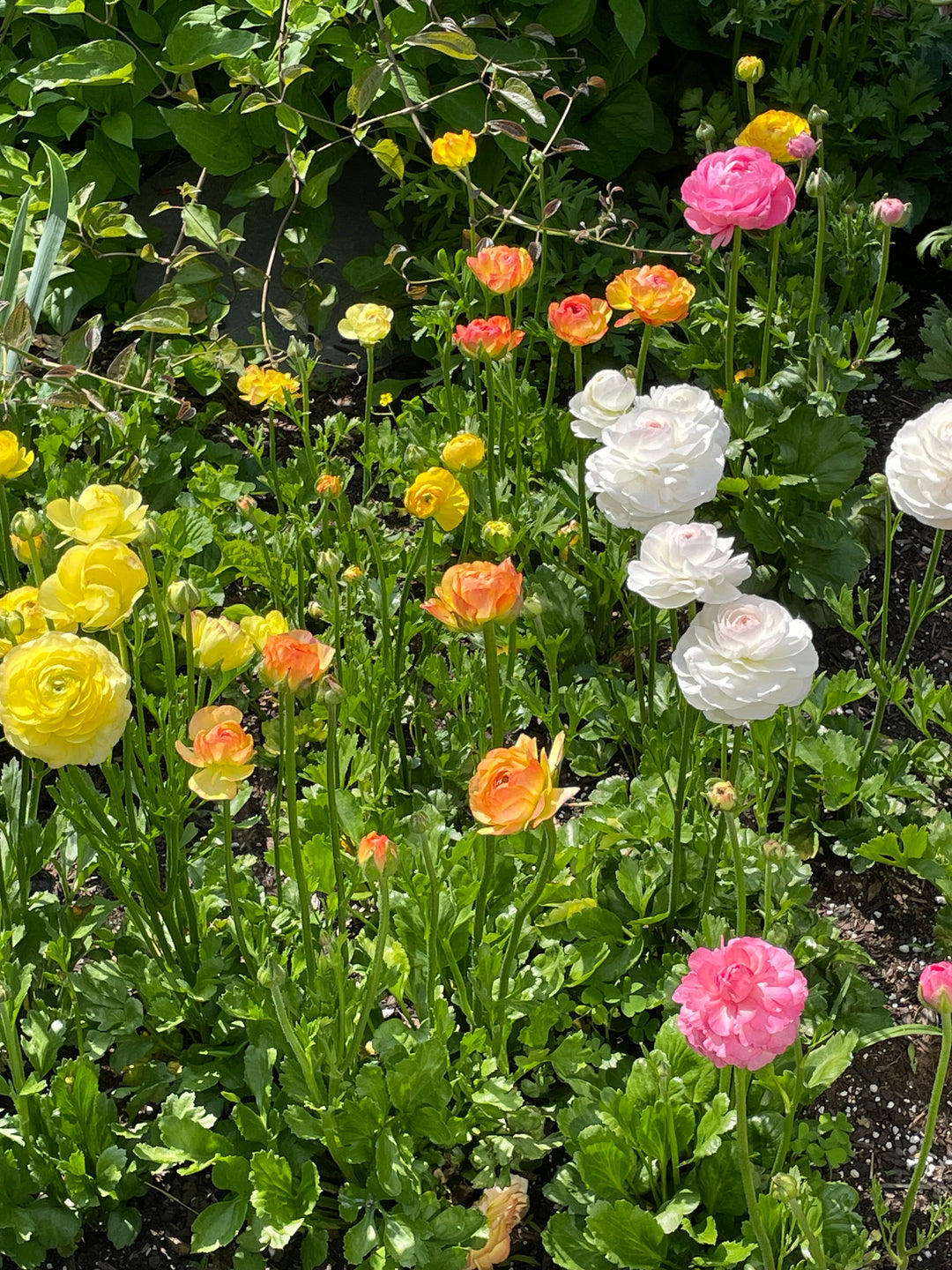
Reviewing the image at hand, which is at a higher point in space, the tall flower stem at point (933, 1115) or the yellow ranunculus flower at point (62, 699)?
the yellow ranunculus flower at point (62, 699)

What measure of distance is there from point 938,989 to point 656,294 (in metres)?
1.02

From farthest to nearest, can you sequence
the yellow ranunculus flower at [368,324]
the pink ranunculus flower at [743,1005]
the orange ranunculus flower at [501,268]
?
the yellow ranunculus flower at [368,324] < the orange ranunculus flower at [501,268] < the pink ranunculus flower at [743,1005]

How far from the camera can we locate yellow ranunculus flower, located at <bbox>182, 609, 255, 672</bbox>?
1.41 meters

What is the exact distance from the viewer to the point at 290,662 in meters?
1.19

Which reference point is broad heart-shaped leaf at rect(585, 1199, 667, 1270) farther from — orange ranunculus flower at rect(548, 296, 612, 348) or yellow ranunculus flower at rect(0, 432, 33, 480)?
orange ranunculus flower at rect(548, 296, 612, 348)

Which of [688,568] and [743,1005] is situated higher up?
[688,568]

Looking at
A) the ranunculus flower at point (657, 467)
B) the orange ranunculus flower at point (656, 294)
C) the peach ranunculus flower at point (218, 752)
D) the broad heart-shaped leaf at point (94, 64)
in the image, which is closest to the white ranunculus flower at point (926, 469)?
the ranunculus flower at point (657, 467)

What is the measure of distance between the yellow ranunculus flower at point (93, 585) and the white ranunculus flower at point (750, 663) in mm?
528

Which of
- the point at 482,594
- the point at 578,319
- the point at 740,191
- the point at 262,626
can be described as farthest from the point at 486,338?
the point at 482,594

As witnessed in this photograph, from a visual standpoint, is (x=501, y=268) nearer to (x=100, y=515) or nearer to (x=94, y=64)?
(x=100, y=515)

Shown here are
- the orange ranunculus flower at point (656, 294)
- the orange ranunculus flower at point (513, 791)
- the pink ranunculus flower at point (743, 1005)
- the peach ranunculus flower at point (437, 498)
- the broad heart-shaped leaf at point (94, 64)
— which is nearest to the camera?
the pink ranunculus flower at point (743, 1005)

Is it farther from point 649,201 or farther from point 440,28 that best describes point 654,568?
point 649,201

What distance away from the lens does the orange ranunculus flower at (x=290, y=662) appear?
1.19 m

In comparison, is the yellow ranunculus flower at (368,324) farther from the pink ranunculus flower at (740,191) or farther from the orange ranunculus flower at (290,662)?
the orange ranunculus flower at (290,662)
